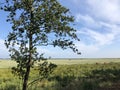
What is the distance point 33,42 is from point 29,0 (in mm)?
1403

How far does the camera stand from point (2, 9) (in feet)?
36.0

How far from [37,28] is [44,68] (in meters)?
1.51

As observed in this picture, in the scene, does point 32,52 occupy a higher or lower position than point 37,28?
lower

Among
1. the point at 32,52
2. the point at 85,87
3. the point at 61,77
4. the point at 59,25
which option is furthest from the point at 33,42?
the point at 61,77

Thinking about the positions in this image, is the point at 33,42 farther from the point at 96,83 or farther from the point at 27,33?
the point at 96,83

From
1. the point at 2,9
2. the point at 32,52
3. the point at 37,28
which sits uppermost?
the point at 2,9

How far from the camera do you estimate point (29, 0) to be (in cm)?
1095

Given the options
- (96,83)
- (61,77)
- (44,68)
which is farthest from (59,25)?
(61,77)

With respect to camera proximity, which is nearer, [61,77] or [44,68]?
[44,68]

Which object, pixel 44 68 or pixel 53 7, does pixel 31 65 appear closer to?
pixel 44 68

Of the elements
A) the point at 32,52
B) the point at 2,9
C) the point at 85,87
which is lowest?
the point at 85,87

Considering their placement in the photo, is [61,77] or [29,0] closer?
[29,0]

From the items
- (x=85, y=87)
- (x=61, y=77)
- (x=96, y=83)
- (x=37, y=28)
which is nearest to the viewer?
(x=37, y=28)

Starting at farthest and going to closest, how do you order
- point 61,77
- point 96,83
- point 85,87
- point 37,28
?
point 61,77 → point 96,83 → point 85,87 → point 37,28
